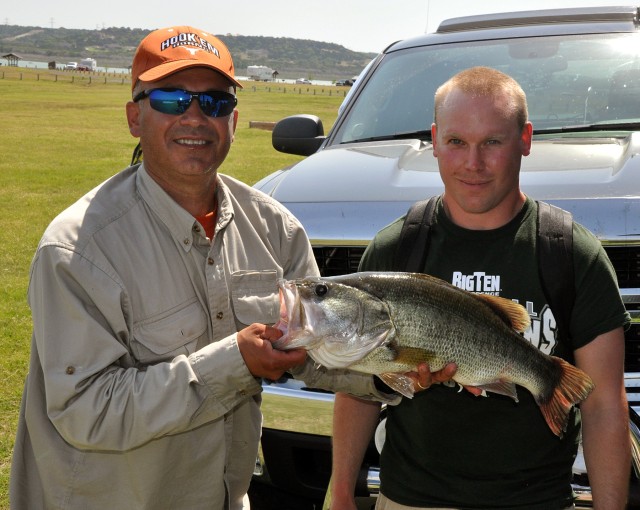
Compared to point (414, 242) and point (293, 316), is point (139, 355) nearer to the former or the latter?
point (293, 316)

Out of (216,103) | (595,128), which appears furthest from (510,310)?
(595,128)

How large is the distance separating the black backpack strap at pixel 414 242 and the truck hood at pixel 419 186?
0.89 metres

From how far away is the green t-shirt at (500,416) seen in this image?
8.09 feet

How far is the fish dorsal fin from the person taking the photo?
7.83ft

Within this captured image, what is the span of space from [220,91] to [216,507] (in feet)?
4.55

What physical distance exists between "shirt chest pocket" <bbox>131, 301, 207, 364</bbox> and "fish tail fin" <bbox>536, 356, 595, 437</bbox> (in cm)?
107

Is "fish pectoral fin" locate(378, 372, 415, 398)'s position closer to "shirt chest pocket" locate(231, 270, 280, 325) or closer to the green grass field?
"shirt chest pocket" locate(231, 270, 280, 325)

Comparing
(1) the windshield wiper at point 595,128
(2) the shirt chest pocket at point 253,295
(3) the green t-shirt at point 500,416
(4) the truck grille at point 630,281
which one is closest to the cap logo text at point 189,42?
(2) the shirt chest pocket at point 253,295

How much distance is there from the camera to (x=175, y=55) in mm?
2850

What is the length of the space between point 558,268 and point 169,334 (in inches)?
46.6

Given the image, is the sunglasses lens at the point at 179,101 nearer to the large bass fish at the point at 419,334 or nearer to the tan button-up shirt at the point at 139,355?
the tan button-up shirt at the point at 139,355

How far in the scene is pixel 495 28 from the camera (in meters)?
5.53

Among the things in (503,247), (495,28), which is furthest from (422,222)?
(495,28)

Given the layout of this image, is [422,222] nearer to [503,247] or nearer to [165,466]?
[503,247]
